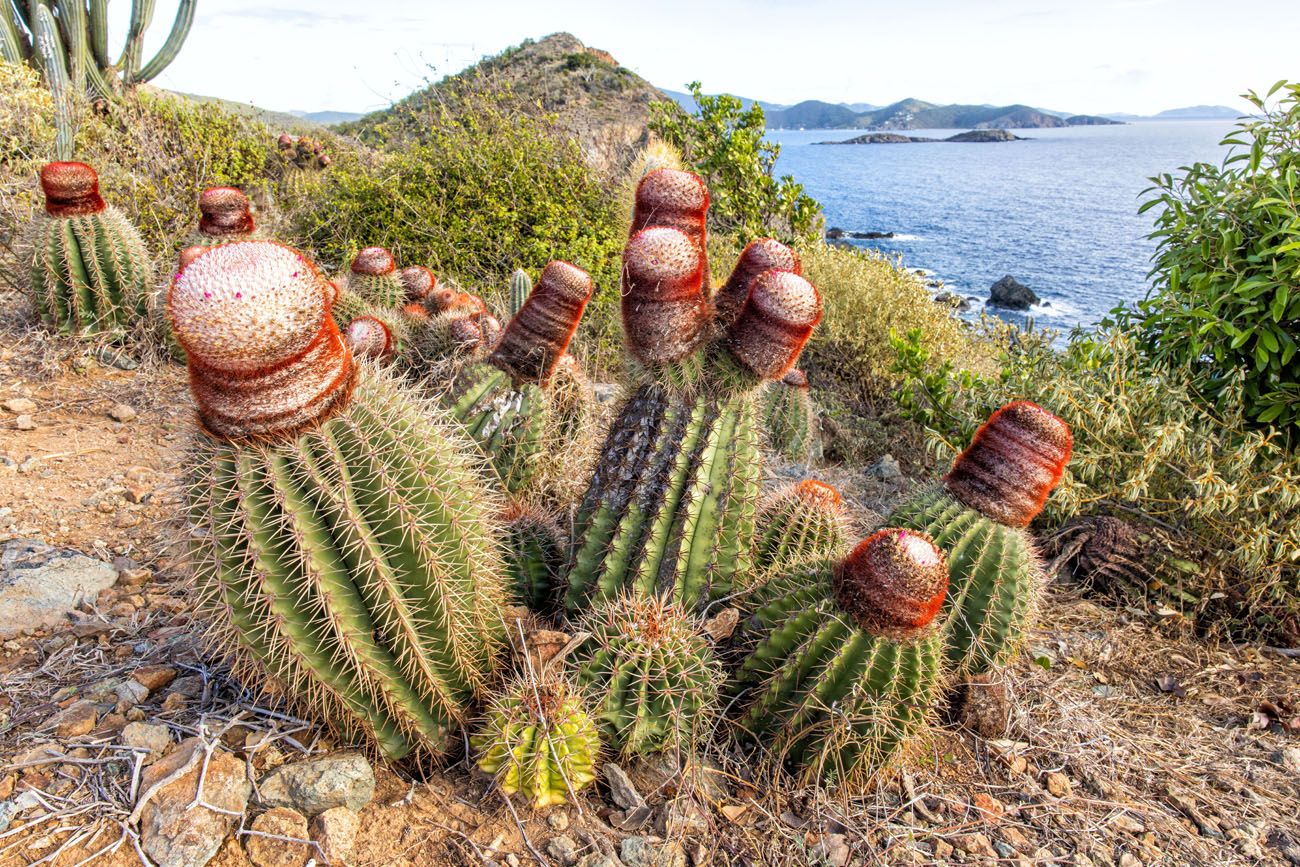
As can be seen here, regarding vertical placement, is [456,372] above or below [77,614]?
above

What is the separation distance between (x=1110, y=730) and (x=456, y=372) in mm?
3238

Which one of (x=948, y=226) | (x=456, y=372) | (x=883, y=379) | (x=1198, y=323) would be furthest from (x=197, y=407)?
(x=948, y=226)

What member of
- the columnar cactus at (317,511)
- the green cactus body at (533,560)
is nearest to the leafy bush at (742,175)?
the green cactus body at (533,560)

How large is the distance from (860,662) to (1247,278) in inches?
139

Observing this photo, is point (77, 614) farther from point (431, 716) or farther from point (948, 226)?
point (948, 226)

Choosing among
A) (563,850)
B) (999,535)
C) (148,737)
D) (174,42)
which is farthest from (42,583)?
(174,42)

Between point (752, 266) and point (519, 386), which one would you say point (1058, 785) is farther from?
point (519, 386)

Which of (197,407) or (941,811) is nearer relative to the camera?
(197,407)

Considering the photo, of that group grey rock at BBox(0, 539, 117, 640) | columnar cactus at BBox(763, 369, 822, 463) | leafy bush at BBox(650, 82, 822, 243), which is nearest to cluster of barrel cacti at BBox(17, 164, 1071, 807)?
grey rock at BBox(0, 539, 117, 640)

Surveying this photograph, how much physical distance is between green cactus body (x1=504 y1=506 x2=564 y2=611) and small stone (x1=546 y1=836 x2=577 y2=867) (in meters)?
0.88

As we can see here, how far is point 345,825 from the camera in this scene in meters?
1.90

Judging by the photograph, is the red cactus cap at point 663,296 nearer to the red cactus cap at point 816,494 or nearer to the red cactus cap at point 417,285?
the red cactus cap at point 816,494

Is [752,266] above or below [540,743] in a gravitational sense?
above

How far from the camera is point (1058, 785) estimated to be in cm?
252
